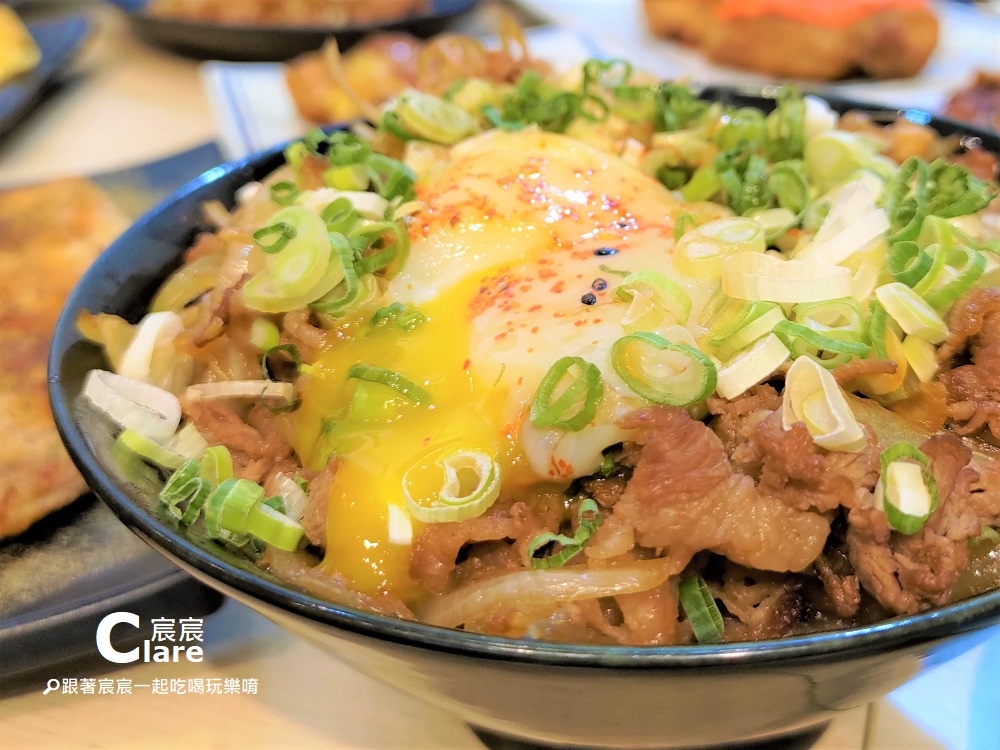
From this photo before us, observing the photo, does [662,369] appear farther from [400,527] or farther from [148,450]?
[148,450]

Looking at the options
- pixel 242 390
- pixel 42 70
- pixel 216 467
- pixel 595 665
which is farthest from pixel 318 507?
pixel 42 70

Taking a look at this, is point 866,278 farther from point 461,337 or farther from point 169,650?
point 169,650

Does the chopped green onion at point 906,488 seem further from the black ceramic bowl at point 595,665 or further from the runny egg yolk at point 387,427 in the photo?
the runny egg yolk at point 387,427

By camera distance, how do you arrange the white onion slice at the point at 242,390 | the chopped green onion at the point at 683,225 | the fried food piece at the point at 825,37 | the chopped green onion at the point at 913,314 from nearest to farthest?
1. the chopped green onion at the point at 913,314
2. the white onion slice at the point at 242,390
3. the chopped green onion at the point at 683,225
4. the fried food piece at the point at 825,37

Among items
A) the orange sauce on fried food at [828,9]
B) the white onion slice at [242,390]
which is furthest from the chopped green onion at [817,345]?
the orange sauce on fried food at [828,9]

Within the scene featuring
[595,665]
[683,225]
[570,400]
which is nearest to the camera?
[595,665]

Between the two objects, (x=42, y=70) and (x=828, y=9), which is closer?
(x=42, y=70)

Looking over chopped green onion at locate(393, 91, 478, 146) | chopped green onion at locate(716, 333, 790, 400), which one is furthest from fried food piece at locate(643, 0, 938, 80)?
chopped green onion at locate(716, 333, 790, 400)

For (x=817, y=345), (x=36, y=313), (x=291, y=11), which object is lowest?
(x=291, y=11)

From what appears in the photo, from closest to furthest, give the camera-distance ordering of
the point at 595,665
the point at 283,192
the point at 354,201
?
the point at 595,665
the point at 354,201
the point at 283,192
